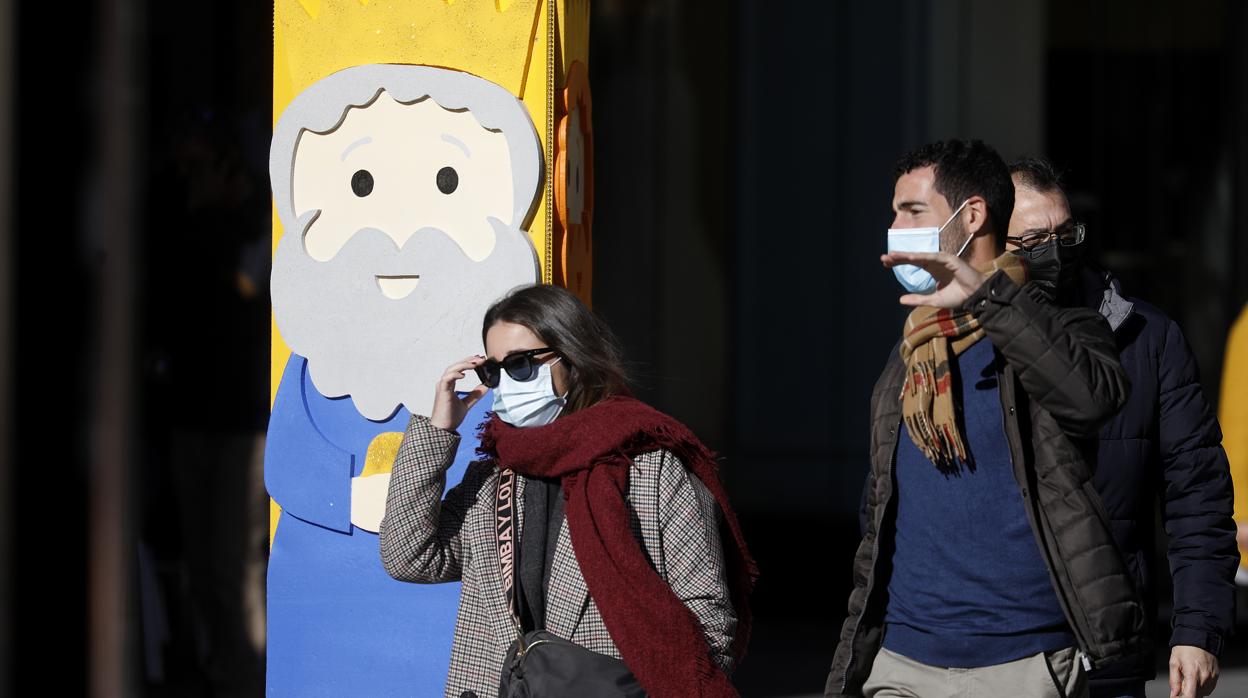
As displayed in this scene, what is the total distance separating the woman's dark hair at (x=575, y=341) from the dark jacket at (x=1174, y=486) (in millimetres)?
945

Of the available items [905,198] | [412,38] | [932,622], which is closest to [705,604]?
[932,622]

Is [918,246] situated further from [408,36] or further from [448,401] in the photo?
[408,36]

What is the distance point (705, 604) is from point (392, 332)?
4.34 ft

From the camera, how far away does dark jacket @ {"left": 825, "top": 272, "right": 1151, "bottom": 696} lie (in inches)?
116

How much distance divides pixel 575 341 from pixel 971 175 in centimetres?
82

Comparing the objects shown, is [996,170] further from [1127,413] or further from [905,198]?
[1127,413]

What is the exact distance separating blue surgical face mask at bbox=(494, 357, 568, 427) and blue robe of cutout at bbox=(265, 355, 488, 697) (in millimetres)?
745

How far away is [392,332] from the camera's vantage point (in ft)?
13.8

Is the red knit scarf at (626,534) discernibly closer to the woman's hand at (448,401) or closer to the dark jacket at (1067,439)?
the woman's hand at (448,401)

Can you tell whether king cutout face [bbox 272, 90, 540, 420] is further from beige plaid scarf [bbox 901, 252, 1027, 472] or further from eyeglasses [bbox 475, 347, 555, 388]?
beige plaid scarf [bbox 901, 252, 1027, 472]

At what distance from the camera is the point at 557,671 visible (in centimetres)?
311

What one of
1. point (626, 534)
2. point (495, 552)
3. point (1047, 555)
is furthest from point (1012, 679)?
point (495, 552)

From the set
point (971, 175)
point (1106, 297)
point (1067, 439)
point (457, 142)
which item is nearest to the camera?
point (1067, 439)

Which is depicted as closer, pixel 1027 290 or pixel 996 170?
pixel 1027 290
